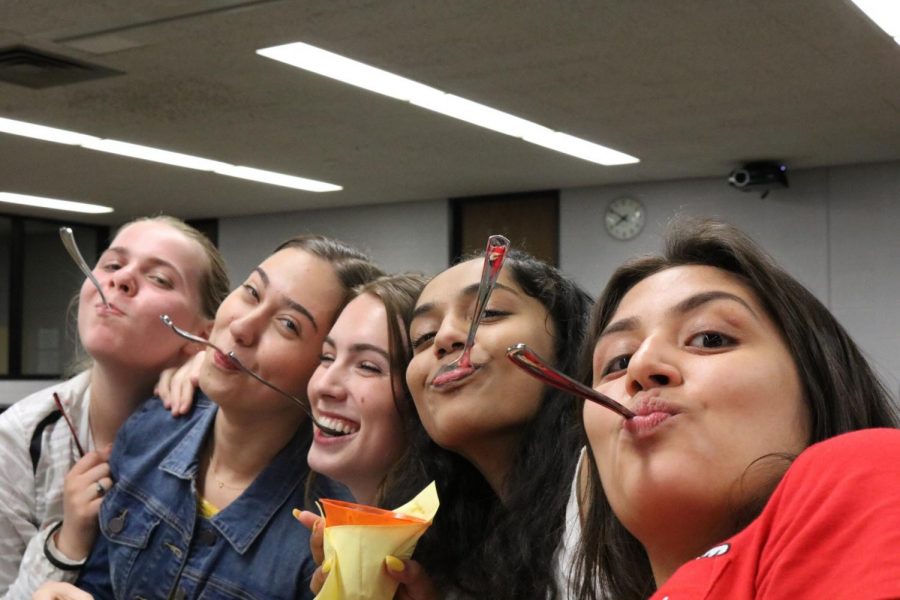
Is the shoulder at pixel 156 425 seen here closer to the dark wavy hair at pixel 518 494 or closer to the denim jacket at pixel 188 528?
the denim jacket at pixel 188 528

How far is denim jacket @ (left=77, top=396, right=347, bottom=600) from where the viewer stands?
1.76m

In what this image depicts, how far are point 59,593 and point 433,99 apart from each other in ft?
15.2

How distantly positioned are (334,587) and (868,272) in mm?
7506

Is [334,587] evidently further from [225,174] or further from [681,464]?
[225,174]

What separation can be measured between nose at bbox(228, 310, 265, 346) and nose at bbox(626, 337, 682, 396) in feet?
3.31

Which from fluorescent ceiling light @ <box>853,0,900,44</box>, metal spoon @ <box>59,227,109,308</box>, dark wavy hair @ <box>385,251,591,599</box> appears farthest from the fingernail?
fluorescent ceiling light @ <box>853,0,900,44</box>

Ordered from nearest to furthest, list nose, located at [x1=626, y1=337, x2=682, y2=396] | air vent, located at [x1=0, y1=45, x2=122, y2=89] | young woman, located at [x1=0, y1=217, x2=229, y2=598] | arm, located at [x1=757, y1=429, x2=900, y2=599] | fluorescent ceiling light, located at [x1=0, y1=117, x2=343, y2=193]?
1. arm, located at [x1=757, y1=429, x2=900, y2=599]
2. nose, located at [x1=626, y1=337, x2=682, y2=396]
3. young woman, located at [x1=0, y1=217, x2=229, y2=598]
4. air vent, located at [x1=0, y1=45, x2=122, y2=89]
5. fluorescent ceiling light, located at [x1=0, y1=117, x2=343, y2=193]

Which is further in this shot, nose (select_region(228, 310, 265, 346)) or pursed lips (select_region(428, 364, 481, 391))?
nose (select_region(228, 310, 265, 346))

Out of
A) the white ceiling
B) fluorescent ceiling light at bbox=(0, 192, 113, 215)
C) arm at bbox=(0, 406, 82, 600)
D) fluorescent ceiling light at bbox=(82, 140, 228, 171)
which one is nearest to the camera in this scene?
arm at bbox=(0, 406, 82, 600)

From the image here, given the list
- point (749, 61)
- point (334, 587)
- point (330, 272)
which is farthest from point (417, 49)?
point (334, 587)

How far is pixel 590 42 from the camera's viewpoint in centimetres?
486

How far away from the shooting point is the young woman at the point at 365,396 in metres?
1.65

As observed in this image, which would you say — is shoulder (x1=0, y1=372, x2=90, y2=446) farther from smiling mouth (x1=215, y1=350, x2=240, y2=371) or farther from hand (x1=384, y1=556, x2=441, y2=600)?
hand (x1=384, y1=556, x2=441, y2=600)

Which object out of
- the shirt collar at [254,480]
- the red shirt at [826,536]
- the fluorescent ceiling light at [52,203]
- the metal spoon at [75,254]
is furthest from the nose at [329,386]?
the fluorescent ceiling light at [52,203]
